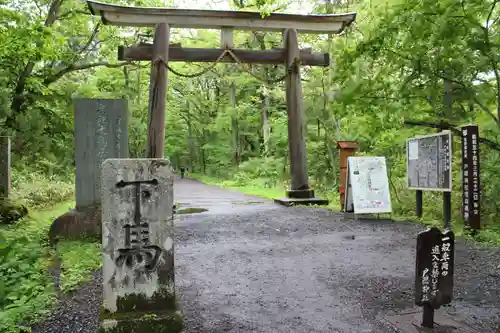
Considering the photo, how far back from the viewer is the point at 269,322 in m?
3.44

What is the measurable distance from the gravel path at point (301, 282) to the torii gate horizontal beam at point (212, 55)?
5.51 meters

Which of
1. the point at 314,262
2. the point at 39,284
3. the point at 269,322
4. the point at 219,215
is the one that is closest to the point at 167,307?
the point at 269,322

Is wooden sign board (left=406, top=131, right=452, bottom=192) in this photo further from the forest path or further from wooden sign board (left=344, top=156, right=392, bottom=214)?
the forest path

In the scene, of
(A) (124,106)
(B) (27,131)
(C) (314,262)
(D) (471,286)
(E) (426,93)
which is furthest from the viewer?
(B) (27,131)

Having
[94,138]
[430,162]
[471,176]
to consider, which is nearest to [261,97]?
[430,162]

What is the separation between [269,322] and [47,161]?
15.5 metres

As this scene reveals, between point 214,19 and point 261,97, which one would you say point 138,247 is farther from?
point 261,97

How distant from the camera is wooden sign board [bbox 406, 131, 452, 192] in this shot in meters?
7.07

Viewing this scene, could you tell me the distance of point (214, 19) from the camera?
1064cm

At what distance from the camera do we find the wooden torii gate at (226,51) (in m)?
10.2

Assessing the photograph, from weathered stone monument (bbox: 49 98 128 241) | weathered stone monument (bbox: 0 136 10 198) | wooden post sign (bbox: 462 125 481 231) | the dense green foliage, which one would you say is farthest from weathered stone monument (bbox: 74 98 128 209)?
wooden post sign (bbox: 462 125 481 231)

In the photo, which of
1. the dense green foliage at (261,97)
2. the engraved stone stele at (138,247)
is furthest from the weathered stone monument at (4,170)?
the engraved stone stele at (138,247)

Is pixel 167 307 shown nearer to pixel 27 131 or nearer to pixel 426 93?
pixel 426 93

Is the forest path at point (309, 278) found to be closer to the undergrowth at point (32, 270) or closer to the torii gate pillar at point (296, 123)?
the undergrowth at point (32, 270)
